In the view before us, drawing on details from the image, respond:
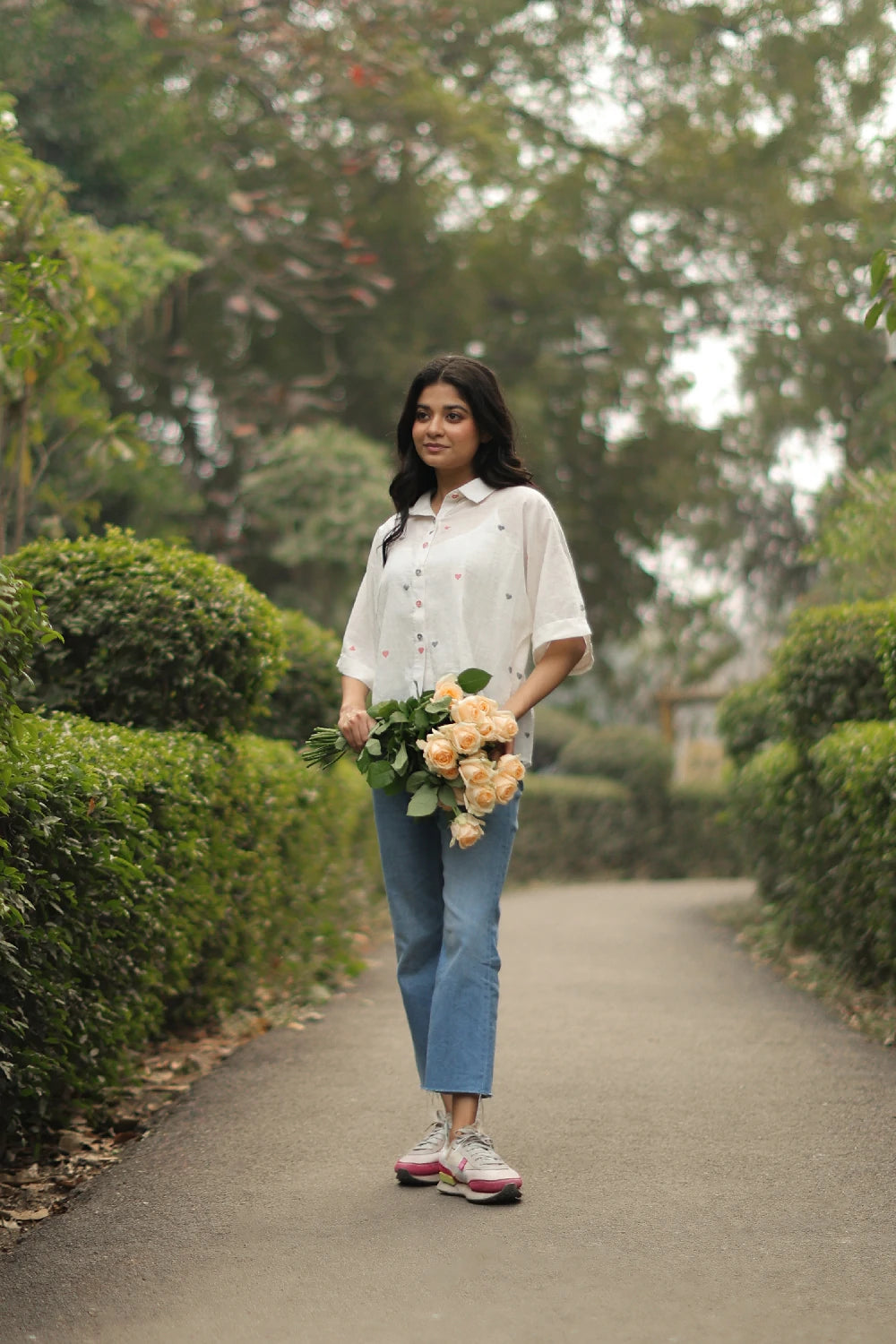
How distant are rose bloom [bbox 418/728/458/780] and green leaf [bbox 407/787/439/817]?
7 centimetres

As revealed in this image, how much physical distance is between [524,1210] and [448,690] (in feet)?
4.30

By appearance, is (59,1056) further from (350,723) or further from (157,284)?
(157,284)

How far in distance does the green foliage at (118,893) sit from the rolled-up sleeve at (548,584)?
1.31 m

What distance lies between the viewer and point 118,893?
13.5 feet

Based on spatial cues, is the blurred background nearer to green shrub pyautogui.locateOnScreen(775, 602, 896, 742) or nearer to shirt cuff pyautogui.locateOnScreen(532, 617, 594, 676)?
green shrub pyautogui.locateOnScreen(775, 602, 896, 742)

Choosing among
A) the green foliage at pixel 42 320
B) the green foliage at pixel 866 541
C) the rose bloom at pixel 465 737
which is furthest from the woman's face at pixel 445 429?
the green foliage at pixel 866 541

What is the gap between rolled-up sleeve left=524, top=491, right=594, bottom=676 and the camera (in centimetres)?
383

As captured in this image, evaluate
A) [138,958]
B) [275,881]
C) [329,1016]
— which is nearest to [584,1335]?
[138,958]

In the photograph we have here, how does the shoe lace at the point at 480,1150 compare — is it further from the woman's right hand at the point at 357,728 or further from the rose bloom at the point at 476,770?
the woman's right hand at the point at 357,728

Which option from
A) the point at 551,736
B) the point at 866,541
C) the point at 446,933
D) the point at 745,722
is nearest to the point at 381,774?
the point at 446,933

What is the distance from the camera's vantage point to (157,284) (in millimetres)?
11070

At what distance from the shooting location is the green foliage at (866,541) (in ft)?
28.3

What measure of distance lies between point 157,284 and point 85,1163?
8266 millimetres

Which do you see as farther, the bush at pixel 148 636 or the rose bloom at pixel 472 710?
the bush at pixel 148 636
